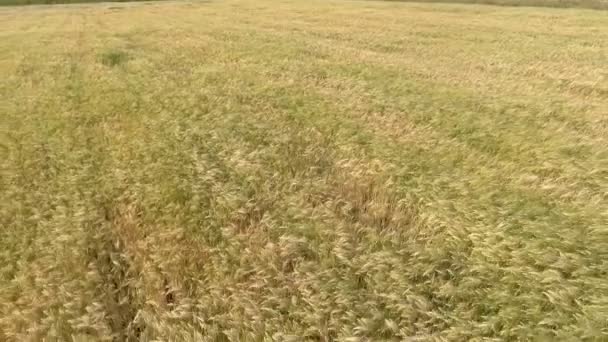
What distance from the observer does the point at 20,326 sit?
13.3 feet

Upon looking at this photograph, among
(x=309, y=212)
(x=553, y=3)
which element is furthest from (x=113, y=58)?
(x=553, y=3)

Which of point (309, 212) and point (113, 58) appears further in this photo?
point (113, 58)

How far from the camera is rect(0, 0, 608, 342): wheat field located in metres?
3.79

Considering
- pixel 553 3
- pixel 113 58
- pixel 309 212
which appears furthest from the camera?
pixel 553 3

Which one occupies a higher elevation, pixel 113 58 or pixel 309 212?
pixel 113 58

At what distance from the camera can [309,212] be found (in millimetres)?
5383

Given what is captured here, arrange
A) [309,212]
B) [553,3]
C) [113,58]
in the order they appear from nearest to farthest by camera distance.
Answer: [309,212] → [113,58] → [553,3]

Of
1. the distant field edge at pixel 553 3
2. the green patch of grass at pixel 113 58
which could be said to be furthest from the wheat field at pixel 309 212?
the distant field edge at pixel 553 3

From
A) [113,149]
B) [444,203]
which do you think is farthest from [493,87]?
[113,149]

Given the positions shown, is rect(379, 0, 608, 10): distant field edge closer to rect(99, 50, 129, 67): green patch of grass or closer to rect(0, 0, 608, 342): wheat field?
rect(0, 0, 608, 342): wheat field

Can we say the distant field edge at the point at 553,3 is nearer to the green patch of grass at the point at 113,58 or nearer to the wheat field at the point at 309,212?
the wheat field at the point at 309,212

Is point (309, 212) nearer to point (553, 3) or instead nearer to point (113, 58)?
point (113, 58)

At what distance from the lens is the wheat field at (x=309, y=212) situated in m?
3.79

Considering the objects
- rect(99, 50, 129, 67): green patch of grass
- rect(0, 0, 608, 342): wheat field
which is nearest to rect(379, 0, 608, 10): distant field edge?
rect(0, 0, 608, 342): wheat field
